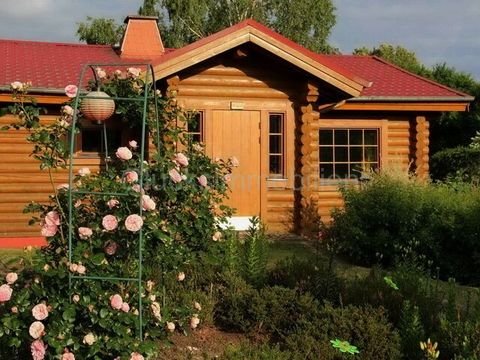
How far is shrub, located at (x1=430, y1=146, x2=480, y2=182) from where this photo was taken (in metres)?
17.5

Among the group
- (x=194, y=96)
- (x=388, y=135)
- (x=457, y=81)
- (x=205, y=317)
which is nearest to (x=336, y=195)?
(x=388, y=135)

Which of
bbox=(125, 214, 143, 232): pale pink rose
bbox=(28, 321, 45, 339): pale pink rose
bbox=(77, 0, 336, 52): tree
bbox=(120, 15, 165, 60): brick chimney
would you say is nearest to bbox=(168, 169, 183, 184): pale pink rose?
bbox=(125, 214, 143, 232): pale pink rose

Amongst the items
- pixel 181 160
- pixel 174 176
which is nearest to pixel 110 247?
pixel 174 176

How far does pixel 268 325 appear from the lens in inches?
214

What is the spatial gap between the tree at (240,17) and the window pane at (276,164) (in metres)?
22.0

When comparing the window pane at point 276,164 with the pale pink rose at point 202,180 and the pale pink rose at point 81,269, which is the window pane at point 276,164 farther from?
the pale pink rose at point 81,269

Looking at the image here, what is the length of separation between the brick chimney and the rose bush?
9.94 meters

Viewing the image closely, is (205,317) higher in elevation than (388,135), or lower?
lower

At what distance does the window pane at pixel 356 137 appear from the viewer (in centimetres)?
1328

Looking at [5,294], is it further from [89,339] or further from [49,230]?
[89,339]

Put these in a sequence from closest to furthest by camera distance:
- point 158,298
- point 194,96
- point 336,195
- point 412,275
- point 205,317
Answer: point 158,298, point 205,317, point 412,275, point 194,96, point 336,195

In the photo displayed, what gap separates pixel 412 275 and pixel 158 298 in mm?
2516

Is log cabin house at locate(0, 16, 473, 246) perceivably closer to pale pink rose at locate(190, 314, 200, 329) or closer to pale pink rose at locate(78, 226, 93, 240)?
pale pink rose at locate(190, 314, 200, 329)

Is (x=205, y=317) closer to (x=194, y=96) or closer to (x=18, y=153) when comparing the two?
(x=194, y=96)
